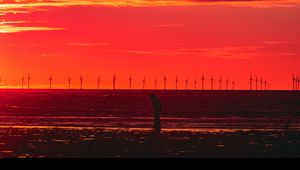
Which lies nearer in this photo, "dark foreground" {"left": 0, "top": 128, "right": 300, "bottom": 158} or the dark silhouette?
"dark foreground" {"left": 0, "top": 128, "right": 300, "bottom": 158}

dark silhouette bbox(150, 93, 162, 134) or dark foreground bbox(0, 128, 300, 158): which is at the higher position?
dark silhouette bbox(150, 93, 162, 134)

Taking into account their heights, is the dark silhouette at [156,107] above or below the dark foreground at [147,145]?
above

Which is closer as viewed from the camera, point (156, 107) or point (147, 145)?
point (147, 145)

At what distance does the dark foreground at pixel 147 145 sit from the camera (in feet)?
99.1

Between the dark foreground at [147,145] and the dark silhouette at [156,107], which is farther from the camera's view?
the dark silhouette at [156,107]

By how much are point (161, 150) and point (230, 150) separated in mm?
3439

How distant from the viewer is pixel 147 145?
34.4m

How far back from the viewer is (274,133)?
45.6 m

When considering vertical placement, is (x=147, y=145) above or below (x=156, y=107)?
below

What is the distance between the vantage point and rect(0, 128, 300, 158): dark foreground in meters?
30.2
